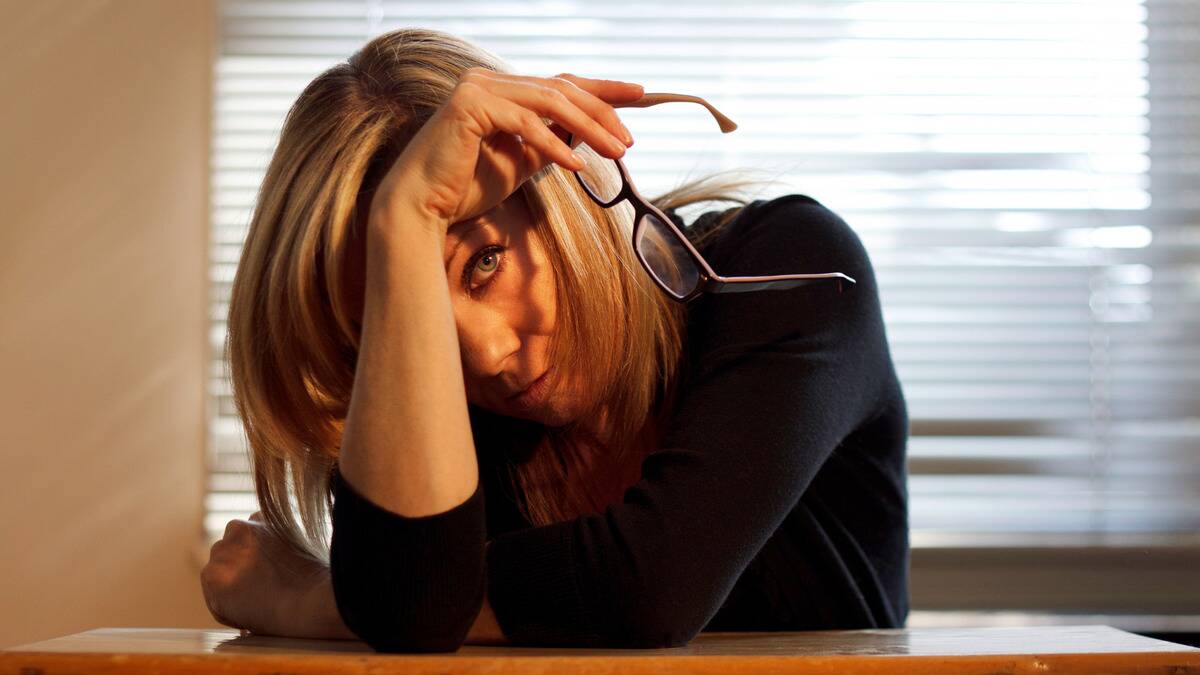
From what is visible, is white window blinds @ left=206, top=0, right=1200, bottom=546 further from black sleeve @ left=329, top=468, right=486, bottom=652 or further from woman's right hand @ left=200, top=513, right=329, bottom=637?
black sleeve @ left=329, top=468, right=486, bottom=652

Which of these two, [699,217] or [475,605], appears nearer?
[475,605]

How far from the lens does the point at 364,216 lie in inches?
35.2

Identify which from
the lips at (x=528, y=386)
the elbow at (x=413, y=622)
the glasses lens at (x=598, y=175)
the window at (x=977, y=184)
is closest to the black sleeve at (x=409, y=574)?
the elbow at (x=413, y=622)

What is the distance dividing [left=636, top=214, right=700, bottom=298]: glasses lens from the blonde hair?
6 centimetres

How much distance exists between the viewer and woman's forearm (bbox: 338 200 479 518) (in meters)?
Answer: 0.71

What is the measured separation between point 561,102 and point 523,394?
0.28 m

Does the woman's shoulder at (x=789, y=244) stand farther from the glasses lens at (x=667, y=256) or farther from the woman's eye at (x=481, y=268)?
the woman's eye at (x=481, y=268)

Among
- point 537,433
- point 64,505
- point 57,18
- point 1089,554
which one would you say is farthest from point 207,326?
point 1089,554

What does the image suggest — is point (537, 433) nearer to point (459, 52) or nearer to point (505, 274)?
point (505, 274)

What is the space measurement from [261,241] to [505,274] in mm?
217

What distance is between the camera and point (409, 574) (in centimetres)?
70

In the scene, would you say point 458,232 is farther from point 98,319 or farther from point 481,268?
point 98,319

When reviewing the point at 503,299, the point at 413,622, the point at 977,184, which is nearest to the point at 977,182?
the point at 977,184

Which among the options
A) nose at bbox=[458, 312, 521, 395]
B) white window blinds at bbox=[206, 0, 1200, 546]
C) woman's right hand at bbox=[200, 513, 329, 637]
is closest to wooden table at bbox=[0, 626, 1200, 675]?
woman's right hand at bbox=[200, 513, 329, 637]
